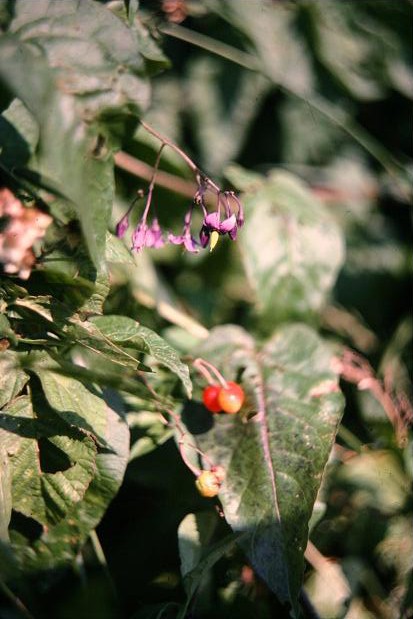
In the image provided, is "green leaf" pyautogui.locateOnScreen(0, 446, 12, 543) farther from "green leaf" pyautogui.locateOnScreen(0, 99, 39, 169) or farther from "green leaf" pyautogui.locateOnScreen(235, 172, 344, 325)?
"green leaf" pyautogui.locateOnScreen(235, 172, 344, 325)

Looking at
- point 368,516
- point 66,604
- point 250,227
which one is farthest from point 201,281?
point 66,604

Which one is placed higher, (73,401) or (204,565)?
(73,401)

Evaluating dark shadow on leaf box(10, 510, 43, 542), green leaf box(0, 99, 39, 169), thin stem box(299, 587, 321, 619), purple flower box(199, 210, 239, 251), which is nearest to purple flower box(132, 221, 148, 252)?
purple flower box(199, 210, 239, 251)

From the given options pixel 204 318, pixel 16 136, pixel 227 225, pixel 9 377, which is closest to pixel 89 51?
pixel 16 136

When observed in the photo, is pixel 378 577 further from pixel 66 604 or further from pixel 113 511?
pixel 66 604

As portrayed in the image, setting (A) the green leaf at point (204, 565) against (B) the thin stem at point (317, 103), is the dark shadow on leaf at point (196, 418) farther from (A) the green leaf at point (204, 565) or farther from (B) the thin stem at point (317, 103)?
(B) the thin stem at point (317, 103)

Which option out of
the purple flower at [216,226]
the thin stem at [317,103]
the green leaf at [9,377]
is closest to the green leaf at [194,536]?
the green leaf at [9,377]

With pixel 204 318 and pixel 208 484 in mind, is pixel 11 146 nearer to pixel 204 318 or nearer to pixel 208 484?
pixel 208 484
